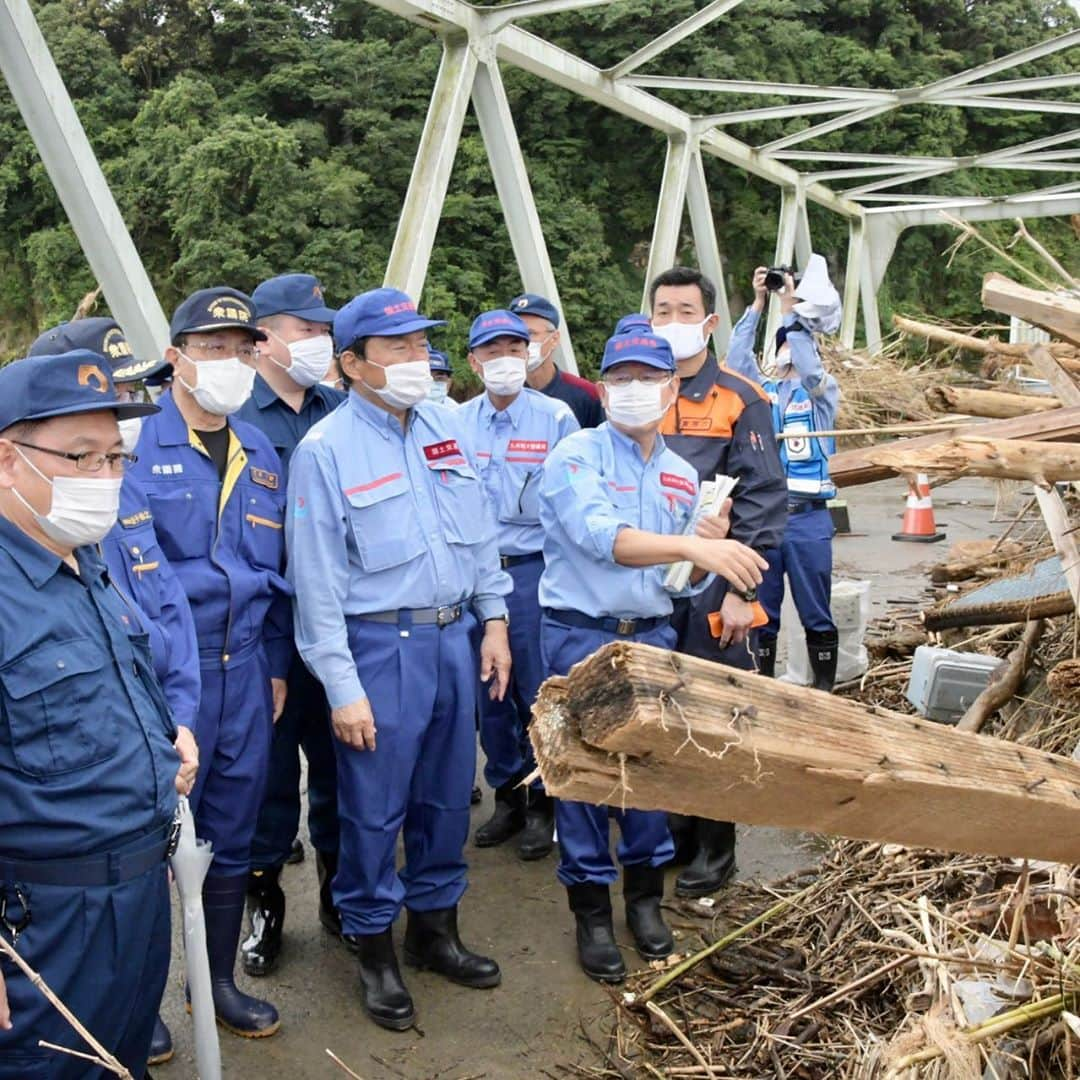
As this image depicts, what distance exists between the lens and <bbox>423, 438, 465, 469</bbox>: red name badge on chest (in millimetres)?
3564

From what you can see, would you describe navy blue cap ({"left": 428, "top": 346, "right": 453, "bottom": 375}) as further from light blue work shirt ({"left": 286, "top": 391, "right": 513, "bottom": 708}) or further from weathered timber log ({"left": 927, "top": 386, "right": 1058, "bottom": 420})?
weathered timber log ({"left": 927, "top": 386, "right": 1058, "bottom": 420})

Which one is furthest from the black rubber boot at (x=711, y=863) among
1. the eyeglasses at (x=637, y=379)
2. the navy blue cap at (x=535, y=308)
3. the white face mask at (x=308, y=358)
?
the navy blue cap at (x=535, y=308)

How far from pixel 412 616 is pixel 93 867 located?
133 cm

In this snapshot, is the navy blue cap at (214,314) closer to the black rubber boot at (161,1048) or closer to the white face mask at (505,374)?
the white face mask at (505,374)

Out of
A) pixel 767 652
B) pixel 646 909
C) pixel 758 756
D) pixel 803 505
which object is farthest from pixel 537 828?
pixel 758 756

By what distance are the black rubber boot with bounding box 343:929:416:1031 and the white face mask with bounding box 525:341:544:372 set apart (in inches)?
107

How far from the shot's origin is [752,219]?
20297 millimetres

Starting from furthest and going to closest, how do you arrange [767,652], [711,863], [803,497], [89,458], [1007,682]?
[803,497] < [767,652] < [1007,682] < [711,863] < [89,458]

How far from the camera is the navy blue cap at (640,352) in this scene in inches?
142

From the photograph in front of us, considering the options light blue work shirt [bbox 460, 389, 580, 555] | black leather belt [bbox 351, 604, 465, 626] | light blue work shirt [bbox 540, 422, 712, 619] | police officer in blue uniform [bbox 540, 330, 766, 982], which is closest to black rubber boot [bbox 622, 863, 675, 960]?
police officer in blue uniform [bbox 540, 330, 766, 982]

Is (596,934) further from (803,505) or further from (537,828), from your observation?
(803,505)

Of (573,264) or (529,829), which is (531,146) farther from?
(529,829)

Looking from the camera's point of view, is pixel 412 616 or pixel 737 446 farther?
pixel 737 446

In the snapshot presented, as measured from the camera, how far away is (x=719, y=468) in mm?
4289
